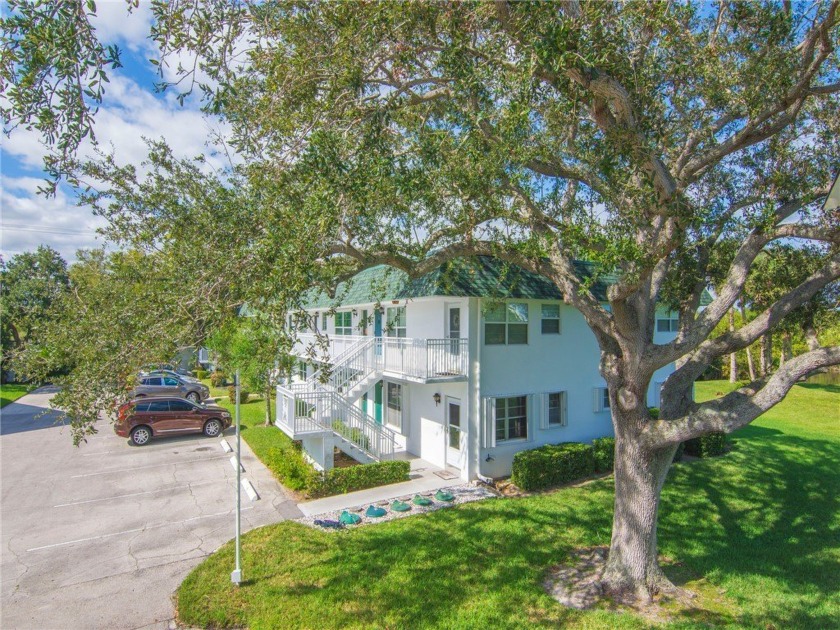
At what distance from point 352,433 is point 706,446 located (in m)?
11.8

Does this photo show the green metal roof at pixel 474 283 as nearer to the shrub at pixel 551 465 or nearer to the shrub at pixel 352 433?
the shrub at pixel 352 433

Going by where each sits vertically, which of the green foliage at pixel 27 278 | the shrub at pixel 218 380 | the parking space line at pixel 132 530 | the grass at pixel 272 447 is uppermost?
the green foliage at pixel 27 278

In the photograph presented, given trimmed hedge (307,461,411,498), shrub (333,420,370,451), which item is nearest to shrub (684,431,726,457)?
trimmed hedge (307,461,411,498)

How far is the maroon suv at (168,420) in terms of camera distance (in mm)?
17641

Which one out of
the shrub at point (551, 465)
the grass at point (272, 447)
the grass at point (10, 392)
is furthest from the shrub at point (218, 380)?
the shrub at point (551, 465)

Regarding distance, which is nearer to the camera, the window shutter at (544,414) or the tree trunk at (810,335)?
the tree trunk at (810,335)

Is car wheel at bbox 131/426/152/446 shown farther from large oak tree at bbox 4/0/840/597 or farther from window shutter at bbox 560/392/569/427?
window shutter at bbox 560/392/569/427

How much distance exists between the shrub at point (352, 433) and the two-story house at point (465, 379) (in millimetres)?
31

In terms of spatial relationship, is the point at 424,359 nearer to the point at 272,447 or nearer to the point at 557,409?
the point at 557,409

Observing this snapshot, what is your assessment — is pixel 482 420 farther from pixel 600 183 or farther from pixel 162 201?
pixel 162 201

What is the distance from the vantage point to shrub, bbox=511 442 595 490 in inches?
511

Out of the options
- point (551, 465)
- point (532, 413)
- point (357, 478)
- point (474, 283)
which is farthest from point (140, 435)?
point (551, 465)

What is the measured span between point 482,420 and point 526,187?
7335 millimetres

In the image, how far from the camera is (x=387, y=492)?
12.5 metres
